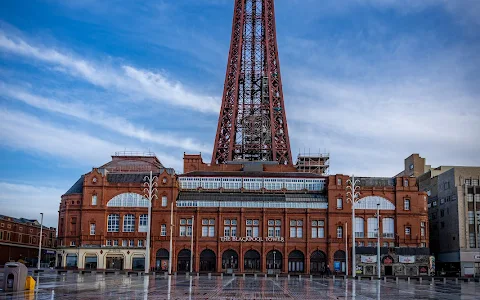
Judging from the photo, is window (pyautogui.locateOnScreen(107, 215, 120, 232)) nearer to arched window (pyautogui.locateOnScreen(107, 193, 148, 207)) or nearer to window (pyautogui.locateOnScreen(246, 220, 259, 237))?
arched window (pyautogui.locateOnScreen(107, 193, 148, 207))

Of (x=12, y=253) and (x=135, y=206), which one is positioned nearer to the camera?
(x=135, y=206)

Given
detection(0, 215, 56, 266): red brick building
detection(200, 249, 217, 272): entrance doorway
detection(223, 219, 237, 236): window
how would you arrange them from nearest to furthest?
detection(200, 249, 217, 272): entrance doorway → detection(223, 219, 237, 236): window → detection(0, 215, 56, 266): red brick building

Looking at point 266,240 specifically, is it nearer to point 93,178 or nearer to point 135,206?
point 135,206

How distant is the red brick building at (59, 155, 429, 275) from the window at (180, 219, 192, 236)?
15 cm

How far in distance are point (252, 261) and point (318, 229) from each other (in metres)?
10.9

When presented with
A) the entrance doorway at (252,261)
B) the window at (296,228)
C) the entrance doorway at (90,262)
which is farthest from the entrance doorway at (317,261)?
the entrance doorway at (90,262)

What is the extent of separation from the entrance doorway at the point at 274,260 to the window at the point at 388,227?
1602cm

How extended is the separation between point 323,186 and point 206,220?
19.2 metres

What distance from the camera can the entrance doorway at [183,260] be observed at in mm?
90562

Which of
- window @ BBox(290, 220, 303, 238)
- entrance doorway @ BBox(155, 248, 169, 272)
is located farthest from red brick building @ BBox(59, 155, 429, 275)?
entrance doorway @ BBox(155, 248, 169, 272)

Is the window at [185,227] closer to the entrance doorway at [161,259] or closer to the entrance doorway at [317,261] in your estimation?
the entrance doorway at [161,259]

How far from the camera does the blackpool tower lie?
111m

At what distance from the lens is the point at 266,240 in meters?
91.2

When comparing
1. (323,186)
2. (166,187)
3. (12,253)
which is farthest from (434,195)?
(12,253)
